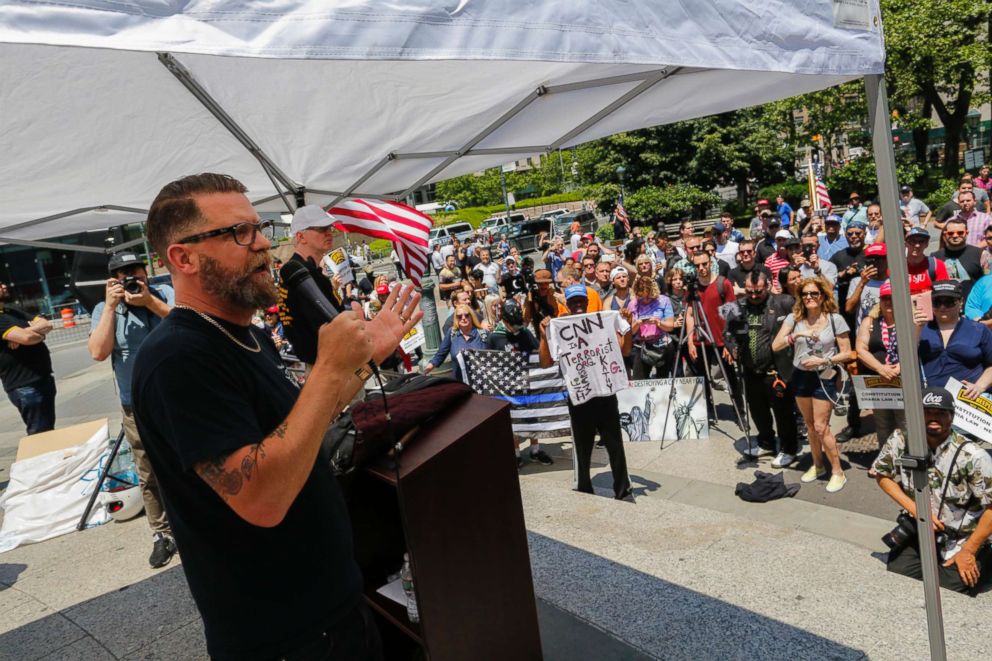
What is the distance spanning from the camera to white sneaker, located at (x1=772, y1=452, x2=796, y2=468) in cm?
695

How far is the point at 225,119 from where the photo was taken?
3.35m

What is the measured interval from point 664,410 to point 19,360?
268 inches

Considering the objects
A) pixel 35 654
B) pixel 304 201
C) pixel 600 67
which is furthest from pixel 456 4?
pixel 35 654

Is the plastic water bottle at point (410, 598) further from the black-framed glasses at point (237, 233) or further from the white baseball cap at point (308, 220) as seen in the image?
the white baseball cap at point (308, 220)

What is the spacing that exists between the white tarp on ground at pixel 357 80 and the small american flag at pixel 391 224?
13.4 inches

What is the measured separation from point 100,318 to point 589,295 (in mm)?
4886

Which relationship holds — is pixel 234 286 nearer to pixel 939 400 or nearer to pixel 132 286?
pixel 132 286

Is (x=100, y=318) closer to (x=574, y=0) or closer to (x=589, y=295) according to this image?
(x=574, y=0)

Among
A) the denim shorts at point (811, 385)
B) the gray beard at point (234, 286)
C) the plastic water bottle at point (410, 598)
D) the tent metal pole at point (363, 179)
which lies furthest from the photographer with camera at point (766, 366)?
the gray beard at point (234, 286)

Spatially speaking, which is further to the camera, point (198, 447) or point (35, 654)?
point (35, 654)

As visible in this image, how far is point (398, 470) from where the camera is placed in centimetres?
223

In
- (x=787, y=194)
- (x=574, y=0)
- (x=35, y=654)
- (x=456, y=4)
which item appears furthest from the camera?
(x=787, y=194)

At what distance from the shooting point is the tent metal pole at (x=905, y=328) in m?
2.54

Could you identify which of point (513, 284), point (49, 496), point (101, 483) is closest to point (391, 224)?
point (513, 284)
